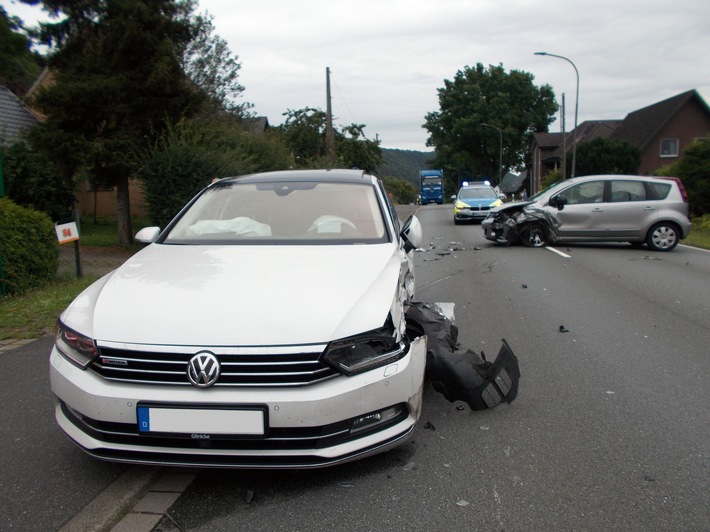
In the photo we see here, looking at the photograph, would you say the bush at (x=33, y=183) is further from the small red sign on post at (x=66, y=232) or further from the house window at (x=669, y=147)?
the house window at (x=669, y=147)

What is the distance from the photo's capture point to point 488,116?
7512 centimetres

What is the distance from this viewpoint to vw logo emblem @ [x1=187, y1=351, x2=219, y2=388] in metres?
3.01

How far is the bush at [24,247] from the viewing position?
8.33 m

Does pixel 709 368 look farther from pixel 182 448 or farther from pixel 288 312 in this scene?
pixel 182 448

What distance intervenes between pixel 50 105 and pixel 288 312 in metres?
17.2

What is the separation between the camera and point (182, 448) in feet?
10.0

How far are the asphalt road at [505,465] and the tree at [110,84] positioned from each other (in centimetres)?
1291

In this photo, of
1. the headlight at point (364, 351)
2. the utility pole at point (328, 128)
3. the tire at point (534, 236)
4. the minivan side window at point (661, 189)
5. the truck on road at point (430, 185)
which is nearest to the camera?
the headlight at point (364, 351)

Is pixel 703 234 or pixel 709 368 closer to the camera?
pixel 709 368

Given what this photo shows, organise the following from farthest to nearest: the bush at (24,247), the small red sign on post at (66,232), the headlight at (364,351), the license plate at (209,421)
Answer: the small red sign on post at (66,232) → the bush at (24,247) → the headlight at (364,351) → the license plate at (209,421)

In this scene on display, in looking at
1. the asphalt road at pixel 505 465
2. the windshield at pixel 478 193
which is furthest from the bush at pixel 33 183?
the windshield at pixel 478 193

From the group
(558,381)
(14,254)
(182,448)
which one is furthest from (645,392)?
(14,254)

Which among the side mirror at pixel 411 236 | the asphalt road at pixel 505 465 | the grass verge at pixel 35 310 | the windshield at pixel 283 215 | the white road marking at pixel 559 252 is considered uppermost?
the windshield at pixel 283 215

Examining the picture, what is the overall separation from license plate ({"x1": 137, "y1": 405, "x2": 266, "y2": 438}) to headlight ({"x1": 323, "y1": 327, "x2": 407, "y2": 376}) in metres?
0.43
